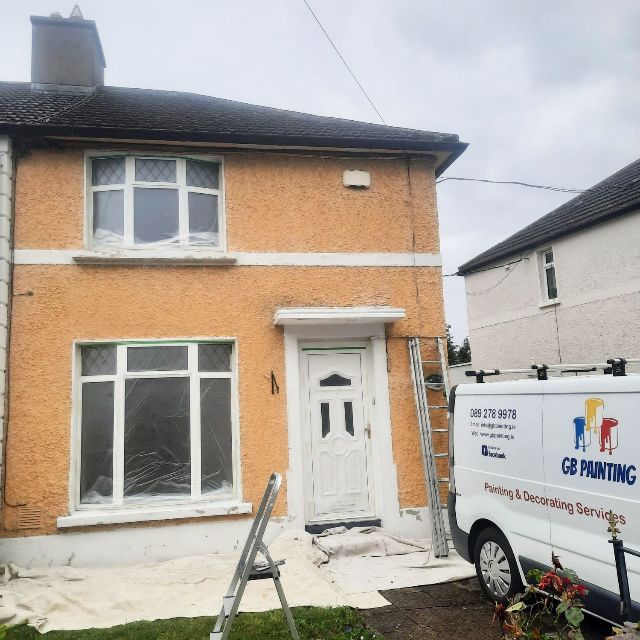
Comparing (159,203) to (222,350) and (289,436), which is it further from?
(289,436)

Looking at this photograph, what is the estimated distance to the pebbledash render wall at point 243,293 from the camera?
6809 millimetres

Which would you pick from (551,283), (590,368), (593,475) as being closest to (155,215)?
(590,368)

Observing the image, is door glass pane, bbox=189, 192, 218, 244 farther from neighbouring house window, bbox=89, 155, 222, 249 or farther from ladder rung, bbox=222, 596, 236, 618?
ladder rung, bbox=222, 596, 236, 618

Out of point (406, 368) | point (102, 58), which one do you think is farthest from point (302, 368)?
point (102, 58)

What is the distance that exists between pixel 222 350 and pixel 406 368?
2.47 metres

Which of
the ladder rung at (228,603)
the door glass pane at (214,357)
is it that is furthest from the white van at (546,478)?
the door glass pane at (214,357)

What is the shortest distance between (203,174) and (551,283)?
427 inches

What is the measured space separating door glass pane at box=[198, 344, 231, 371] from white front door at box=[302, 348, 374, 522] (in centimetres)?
102

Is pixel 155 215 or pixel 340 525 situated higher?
pixel 155 215

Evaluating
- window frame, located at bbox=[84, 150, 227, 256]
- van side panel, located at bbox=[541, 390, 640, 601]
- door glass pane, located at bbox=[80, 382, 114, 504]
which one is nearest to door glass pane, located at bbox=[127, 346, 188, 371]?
door glass pane, located at bbox=[80, 382, 114, 504]

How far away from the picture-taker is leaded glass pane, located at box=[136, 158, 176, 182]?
25.0 feet

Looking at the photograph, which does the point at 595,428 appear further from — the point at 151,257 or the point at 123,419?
the point at 151,257

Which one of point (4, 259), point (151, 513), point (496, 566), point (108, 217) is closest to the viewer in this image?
point (496, 566)

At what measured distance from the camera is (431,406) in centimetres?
760
